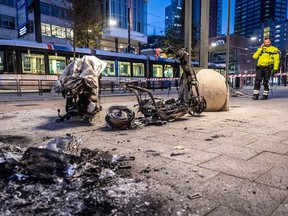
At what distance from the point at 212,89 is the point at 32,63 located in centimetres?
1360

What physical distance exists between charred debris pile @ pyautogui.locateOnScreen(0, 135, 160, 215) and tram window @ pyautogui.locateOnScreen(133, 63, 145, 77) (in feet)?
64.7

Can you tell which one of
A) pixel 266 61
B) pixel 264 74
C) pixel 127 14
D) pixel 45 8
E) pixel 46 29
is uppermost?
pixel 127 14

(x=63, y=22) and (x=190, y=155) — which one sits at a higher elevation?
(x=63, y=22)

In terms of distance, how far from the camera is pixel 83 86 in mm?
4797

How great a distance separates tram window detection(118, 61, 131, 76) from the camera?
21.0 m

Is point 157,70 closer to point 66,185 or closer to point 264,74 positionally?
point 264,74

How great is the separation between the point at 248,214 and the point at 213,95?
17.2 ft

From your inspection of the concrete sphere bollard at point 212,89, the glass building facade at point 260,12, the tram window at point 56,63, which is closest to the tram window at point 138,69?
the tram window at point 56,63

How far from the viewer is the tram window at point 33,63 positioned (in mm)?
16250

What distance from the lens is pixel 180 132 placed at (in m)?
4.24

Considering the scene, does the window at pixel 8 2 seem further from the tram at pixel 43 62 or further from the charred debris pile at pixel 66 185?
the charred debris pile at pixel 66 185

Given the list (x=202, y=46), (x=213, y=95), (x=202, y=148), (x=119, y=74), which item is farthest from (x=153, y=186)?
(x=119, y=74)

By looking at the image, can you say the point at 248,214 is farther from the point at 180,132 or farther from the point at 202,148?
the point at 180,132

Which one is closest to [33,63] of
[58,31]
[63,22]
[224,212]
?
[224,212]
